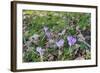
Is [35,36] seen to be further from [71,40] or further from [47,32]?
[71,40]

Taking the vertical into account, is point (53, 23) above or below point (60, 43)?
above

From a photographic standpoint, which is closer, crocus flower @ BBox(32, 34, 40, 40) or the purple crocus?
crocus flower @ BBox(32, 34, 40, 40)

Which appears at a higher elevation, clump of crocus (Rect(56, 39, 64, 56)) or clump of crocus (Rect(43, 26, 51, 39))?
clump of crocus (Rect(43, 26, 51, 39))

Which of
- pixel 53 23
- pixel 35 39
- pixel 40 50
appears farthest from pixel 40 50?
pixel 53 23

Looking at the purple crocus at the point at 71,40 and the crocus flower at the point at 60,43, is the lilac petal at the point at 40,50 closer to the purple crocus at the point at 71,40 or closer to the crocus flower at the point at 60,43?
the crocus flower at the point at 60,43

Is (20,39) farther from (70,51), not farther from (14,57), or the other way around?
(70,51)

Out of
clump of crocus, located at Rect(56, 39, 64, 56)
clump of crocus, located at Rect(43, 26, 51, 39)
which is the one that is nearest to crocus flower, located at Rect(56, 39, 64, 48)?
clump of crocus, located at Rect(56, 39, 64, 56)

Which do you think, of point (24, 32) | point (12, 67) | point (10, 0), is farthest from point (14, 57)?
point (10, 0)

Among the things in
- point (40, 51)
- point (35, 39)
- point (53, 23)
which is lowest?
point (40, 51)

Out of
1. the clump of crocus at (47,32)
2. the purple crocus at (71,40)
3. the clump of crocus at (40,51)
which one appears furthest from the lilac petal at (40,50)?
the purple crocus at (71,40)

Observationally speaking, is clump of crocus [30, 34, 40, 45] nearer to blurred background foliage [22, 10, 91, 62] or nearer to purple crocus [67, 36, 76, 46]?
blurred background foliage [22, 10, 91, 62]


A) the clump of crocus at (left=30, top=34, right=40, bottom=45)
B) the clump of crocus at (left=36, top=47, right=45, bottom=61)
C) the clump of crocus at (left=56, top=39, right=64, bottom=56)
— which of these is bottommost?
the clump of crocus at (left=36, top=47, right=45, bottom=61)
